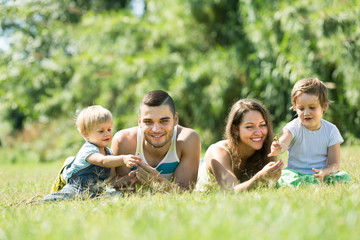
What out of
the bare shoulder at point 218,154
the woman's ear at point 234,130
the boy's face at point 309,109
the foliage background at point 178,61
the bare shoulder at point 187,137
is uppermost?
the foliage background at point 178,61

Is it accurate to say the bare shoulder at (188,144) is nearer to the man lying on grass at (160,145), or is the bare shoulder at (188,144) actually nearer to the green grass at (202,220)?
the man lying on grass at (160,145)

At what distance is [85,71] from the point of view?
14.4 meters

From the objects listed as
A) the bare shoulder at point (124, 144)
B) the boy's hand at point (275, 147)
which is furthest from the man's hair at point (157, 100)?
the boy's hand at point (275, 147)

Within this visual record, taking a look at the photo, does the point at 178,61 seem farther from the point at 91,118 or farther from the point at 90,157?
the point at 90,157

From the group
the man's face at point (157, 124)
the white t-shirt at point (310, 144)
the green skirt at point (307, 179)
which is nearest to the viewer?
the green skirt at point (307, 179)

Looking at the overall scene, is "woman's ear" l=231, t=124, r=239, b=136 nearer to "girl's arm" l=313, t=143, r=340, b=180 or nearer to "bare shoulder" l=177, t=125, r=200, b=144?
"bare shoulder" l=177, t=125, r=200, b=144

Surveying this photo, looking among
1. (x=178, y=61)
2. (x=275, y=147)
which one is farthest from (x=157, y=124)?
(x=178, y=61)

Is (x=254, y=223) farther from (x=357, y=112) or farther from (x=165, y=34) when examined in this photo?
(x=165, y=34)

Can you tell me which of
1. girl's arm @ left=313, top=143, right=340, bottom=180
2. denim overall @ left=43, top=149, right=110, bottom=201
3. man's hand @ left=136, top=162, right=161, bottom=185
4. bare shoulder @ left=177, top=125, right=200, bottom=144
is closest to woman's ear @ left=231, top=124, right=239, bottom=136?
bare shoulder @ left=177, top=125, right=200, bottom=144

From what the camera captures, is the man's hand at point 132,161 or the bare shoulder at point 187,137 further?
the bare shoulder at point 187,137

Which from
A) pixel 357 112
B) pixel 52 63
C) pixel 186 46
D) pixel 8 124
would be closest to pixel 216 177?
pixel 357 112

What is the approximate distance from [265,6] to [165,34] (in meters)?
3.69

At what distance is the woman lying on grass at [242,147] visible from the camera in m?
4.52

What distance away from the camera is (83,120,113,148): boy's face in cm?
461
